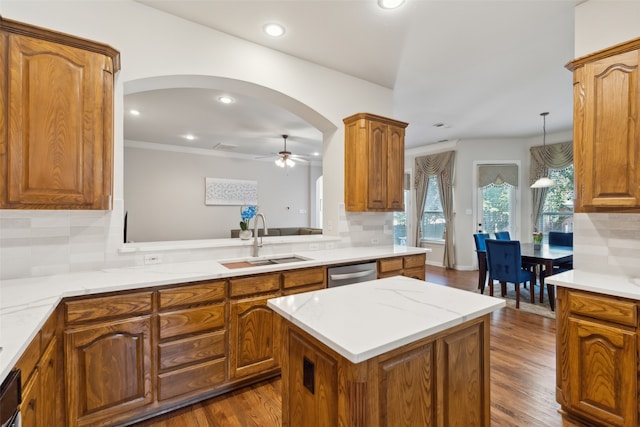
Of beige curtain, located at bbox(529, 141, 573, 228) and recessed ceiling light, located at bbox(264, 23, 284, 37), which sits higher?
recessed ceiling light, located at bbox(264, 23, 284, 37)

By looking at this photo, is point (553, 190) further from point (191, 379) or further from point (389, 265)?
point (191, 379)

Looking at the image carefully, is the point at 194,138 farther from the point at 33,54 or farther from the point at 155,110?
the point at 33,54

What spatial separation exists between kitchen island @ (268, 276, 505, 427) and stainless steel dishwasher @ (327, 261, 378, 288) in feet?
3.47

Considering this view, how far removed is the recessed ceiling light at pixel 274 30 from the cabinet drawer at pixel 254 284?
201 cm

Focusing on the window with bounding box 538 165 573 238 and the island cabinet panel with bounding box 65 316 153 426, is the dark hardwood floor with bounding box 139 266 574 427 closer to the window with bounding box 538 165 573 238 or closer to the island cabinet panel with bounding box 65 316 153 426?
the island cabinet panel with bounding box 65 316 153 426

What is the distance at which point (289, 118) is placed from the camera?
185 inches

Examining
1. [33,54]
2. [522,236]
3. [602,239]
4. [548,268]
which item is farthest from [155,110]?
[522,236]

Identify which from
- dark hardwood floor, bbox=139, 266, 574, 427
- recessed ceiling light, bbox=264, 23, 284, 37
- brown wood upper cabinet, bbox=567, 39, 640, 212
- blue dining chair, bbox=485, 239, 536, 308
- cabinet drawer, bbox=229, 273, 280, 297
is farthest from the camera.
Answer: blue dining chair, bbox=485, 239, 536, 308

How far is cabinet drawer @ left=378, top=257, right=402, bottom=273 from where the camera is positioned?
2.91 meters

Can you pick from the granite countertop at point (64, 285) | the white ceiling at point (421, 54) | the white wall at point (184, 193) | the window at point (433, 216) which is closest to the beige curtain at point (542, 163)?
the white ceiling at point (421, 54)

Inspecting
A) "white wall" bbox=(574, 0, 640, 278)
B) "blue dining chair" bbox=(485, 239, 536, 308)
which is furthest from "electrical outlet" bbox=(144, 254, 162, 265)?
"blue dining chair" bbox=(485, 239, 536, 308)

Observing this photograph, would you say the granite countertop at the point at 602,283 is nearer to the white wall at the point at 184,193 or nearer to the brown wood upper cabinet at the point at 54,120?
the brown wood upper cabinet at the point at 54,120

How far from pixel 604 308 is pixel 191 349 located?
2.50 meters

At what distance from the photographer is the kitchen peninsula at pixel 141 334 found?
4.79 ft
